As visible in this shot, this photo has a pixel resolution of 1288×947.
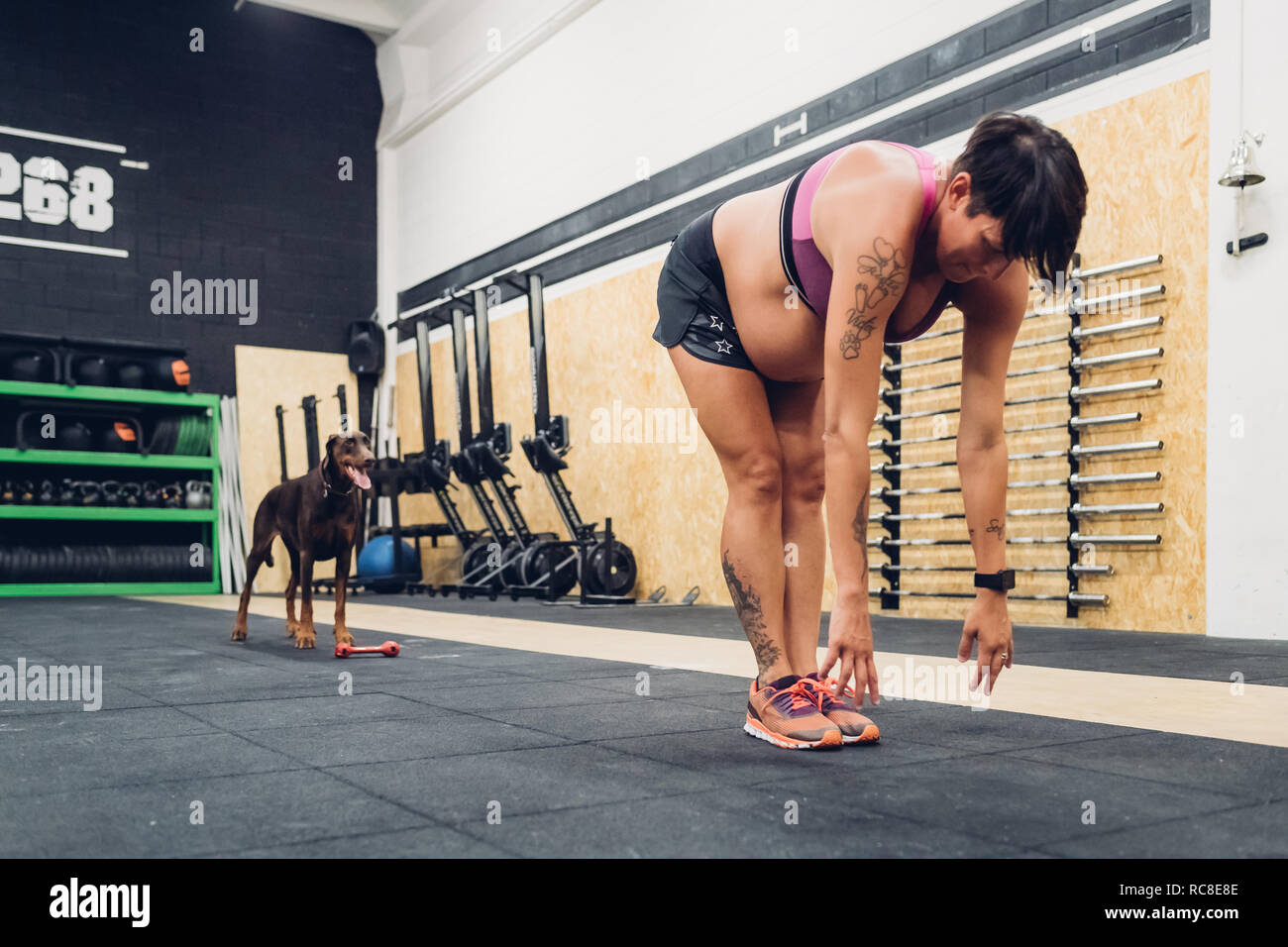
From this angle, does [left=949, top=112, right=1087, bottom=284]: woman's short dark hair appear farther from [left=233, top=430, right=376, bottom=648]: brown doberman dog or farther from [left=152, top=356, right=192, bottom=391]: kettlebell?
[left=152, top=356, right=192, bottom=391]: kettlebell

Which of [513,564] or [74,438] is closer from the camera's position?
[513,564]

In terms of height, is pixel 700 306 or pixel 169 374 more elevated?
pixel 169 374

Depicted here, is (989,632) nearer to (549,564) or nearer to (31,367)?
(549,564)

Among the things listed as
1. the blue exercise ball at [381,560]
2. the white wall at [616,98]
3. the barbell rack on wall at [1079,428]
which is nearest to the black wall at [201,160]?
the white wall at [616,98]

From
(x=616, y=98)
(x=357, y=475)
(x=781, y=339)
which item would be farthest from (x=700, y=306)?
(x=616, y=98)

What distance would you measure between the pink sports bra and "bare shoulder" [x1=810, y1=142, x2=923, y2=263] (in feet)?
0.07

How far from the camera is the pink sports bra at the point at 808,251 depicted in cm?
174

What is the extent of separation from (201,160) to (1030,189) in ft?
31.6

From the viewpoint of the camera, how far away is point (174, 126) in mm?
9562

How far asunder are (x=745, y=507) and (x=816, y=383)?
288 mm

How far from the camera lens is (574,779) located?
161cm

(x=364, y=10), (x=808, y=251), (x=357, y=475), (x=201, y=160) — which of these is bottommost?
(x=357, y=475)
